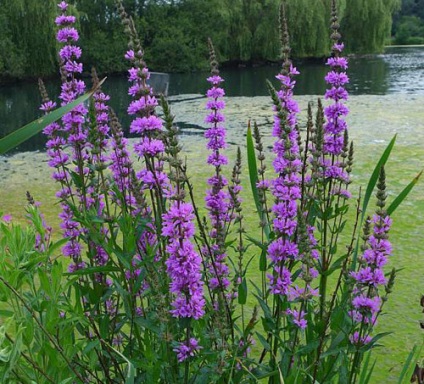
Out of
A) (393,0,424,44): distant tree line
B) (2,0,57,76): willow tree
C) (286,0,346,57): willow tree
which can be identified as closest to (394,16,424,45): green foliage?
(393,0,424,44): distant tree line

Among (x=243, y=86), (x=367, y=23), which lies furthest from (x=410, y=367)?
(x=367, y=23)

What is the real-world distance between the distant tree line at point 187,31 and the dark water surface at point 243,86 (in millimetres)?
705

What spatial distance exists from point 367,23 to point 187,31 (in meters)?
6.75

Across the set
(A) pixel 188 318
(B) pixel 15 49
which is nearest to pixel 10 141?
(A) pixel 188 318

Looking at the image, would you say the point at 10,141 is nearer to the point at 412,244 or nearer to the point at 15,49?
the point at 412,244

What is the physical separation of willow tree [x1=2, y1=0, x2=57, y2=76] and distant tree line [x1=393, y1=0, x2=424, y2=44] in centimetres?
3127

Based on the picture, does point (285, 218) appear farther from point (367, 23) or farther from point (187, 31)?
point (187, 31)

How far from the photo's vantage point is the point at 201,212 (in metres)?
4.52

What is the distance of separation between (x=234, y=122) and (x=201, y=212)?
13.6 ft

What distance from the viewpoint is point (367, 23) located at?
18.0 metres

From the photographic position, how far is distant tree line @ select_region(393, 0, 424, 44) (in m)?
40.0

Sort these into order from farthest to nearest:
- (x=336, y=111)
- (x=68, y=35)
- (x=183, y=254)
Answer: (x=336, y=111) → (x=68, y=35) → (x=183, y=254)

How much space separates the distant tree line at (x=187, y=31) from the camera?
14633 mm

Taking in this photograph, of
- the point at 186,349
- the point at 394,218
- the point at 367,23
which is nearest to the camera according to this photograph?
the point at 186,349
